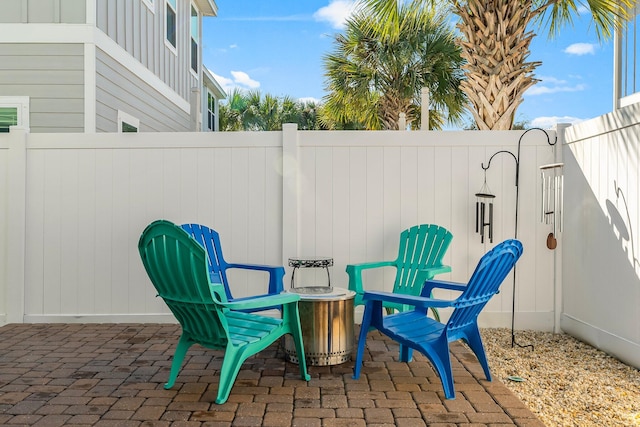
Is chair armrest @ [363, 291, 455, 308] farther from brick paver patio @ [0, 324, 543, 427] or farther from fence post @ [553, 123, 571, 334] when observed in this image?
fence post @ [553, 123, 571, 334]

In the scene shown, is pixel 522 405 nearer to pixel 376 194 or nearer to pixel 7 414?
pixel 376 194

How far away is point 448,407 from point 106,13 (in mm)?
5471

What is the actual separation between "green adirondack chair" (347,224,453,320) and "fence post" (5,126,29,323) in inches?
114

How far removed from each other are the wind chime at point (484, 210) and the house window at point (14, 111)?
4.73 metres

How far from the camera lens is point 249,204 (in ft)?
15.1

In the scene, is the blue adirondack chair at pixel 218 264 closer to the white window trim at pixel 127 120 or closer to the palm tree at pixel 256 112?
the white window trim at pixel 127 120

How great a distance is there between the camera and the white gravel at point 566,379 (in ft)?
9.04

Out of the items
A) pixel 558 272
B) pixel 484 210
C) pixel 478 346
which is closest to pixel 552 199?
pixel 484 210

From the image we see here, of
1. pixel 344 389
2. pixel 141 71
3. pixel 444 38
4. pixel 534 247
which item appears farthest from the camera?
pixel 444 38

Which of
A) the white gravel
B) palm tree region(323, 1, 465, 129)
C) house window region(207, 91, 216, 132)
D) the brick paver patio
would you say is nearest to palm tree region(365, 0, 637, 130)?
the white gravel

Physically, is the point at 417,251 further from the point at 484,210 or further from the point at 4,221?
the point at 4,221

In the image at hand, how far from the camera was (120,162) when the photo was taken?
15.1ft

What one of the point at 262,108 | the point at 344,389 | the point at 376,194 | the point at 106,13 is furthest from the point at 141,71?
the point at 262,108

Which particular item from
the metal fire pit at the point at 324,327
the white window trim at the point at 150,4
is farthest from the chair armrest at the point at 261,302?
the white window trim at the point at 150,4
